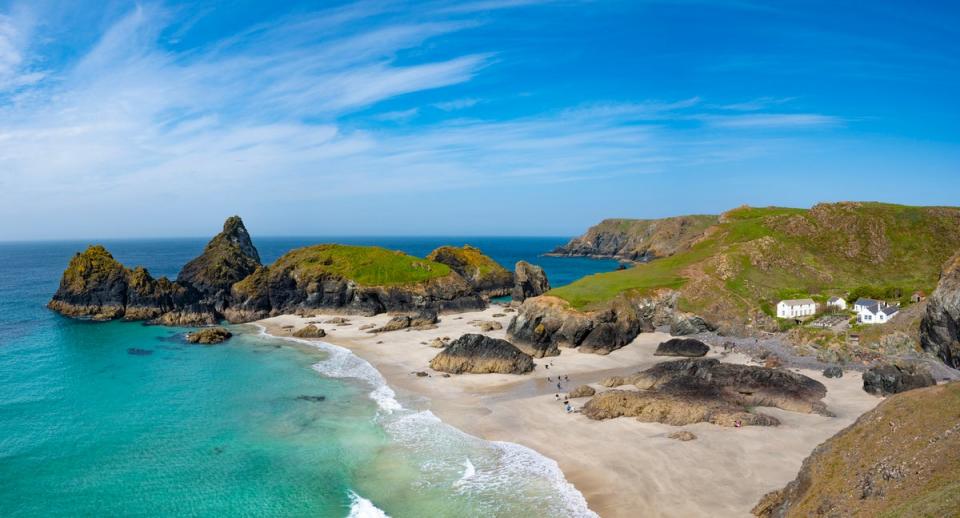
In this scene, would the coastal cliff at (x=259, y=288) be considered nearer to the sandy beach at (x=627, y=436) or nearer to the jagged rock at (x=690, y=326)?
the sandy beach at (x=627, y=436)

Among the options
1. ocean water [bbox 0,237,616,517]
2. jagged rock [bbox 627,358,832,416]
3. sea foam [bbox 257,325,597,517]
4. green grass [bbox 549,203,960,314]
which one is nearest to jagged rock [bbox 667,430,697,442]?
jagged rock [bbox 627,358,832,416]

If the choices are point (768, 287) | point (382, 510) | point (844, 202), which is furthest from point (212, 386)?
point (844, 202)

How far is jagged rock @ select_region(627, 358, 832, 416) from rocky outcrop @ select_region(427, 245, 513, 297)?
68.0 m

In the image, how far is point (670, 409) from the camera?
40344 mm

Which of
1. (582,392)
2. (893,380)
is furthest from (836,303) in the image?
(582,392)

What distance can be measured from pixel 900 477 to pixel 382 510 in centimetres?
2317

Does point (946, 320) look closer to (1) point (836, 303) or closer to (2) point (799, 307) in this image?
(2) point (799, 307)

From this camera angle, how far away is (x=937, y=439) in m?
19.3

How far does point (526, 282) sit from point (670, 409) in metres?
66.5

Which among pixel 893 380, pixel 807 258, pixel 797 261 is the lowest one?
pixel 893 380

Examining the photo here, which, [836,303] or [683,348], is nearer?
[683,348]

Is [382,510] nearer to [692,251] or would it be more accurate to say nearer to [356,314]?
[356,314]

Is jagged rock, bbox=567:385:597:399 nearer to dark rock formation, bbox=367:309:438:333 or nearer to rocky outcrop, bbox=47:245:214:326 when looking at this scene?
dark rock formation, bbox=367:309:438:333

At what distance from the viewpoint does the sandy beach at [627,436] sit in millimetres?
28922
